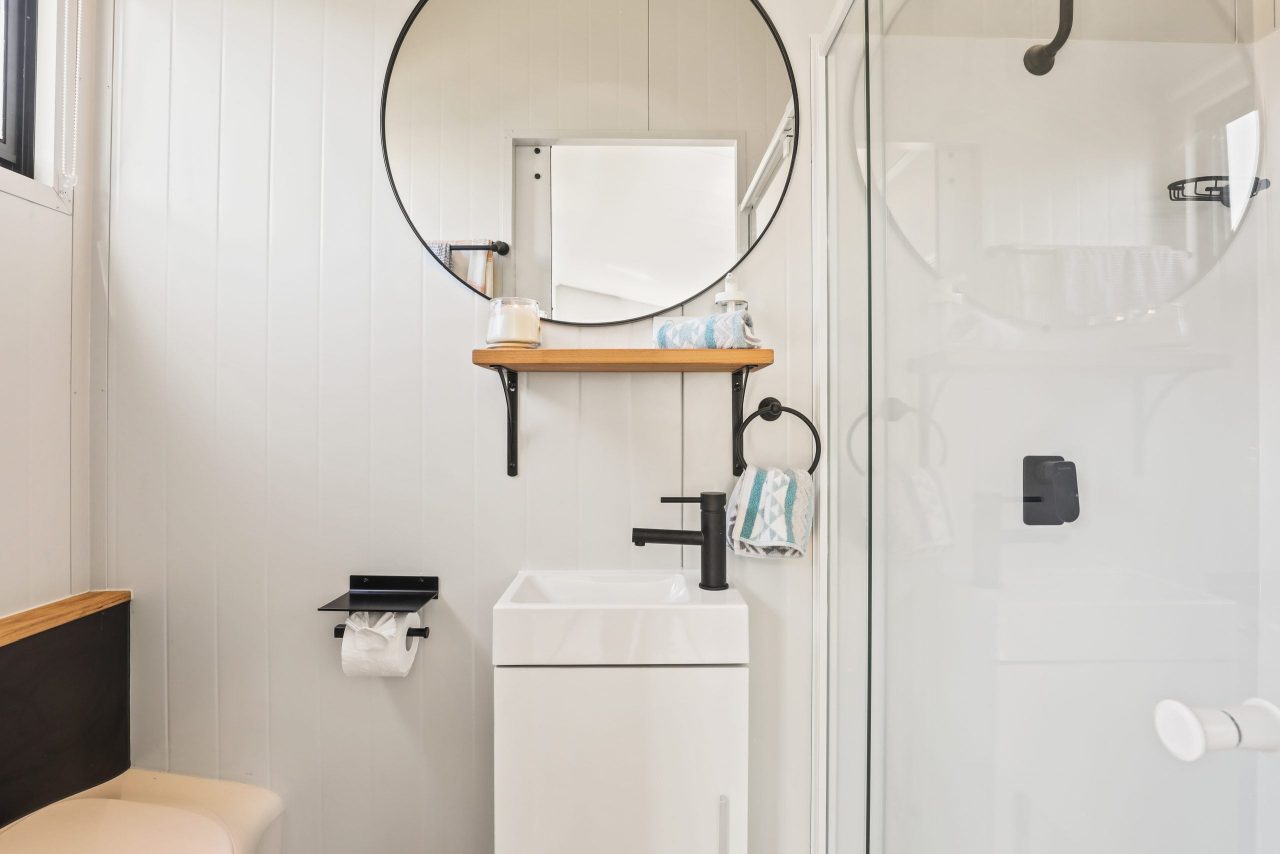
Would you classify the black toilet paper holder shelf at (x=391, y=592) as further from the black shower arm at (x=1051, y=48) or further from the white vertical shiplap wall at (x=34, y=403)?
the black shower arm at (x=1051, y=48)

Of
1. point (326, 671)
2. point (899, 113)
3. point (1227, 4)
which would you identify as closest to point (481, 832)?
point (326, 671)

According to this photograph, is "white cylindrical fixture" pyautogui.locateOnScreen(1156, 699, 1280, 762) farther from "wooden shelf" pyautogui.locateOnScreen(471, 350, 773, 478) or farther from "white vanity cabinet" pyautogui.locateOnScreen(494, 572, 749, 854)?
"wooden shelf" pyautogui.locateOnScreen(471, 350, 773, 478)

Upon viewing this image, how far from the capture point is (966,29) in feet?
2.70

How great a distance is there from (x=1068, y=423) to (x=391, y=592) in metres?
1.12

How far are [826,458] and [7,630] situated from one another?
1.42m

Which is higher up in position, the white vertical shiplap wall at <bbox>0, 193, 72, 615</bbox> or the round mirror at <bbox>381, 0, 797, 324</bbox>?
the round mirror at <bbox>381, 0, 797, 324</bbox>

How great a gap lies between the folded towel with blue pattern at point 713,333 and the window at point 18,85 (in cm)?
123

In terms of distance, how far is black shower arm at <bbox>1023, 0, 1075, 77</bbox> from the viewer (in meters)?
0.69

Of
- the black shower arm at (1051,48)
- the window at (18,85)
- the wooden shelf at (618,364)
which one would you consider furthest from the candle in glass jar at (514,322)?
the window at (18,85)

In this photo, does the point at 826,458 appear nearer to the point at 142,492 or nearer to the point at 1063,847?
the point at 1063,847

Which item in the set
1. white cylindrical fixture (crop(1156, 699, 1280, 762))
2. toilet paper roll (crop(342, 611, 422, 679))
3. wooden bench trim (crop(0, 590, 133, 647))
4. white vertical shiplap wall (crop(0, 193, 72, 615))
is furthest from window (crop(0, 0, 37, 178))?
white cylindrical fixture (crop(1156, 699, 1280, 762))

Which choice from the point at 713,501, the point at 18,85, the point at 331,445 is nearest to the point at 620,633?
the point at 713,501

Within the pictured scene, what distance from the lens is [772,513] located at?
1.16 m

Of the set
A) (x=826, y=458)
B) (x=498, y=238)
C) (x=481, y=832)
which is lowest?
(x=481, y=832)
